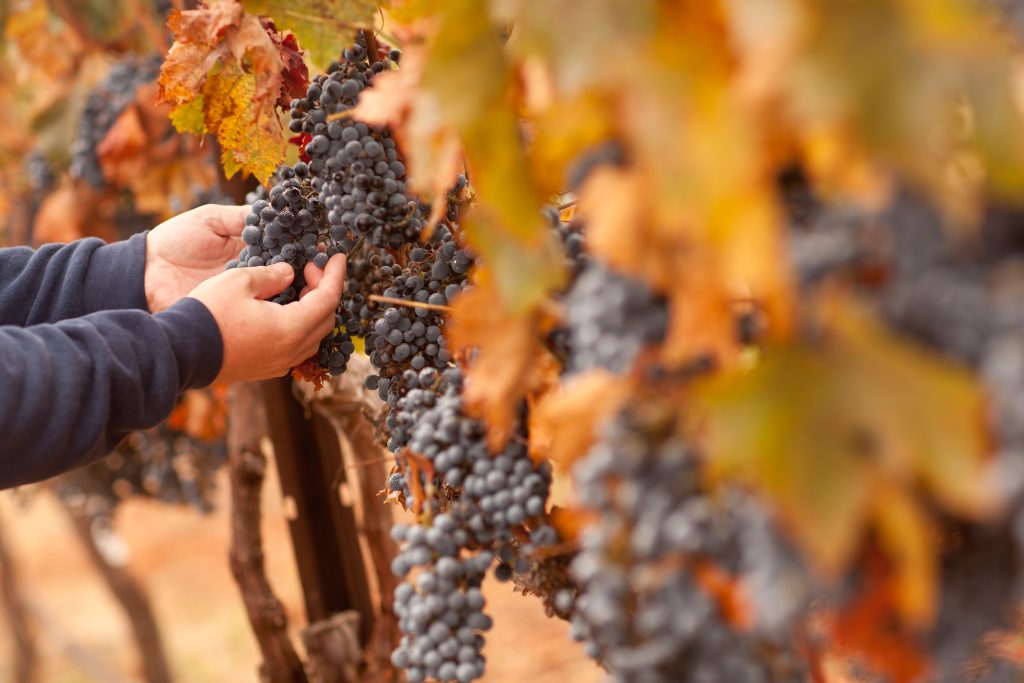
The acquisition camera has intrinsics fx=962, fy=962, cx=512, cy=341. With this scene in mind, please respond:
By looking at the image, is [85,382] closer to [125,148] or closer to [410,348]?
[410,348]

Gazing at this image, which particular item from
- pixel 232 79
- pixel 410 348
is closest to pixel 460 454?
pixel 410 348

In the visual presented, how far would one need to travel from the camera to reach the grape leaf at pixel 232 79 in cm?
100

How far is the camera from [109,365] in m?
0.82

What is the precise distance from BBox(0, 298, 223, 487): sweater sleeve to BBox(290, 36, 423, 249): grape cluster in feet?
0.57

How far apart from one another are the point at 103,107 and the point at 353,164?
143 centimetres

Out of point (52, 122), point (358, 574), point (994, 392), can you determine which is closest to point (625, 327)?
point (994, 392)

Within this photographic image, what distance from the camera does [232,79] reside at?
1.02 m

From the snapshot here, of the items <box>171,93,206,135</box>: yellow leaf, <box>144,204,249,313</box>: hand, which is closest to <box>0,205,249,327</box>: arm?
<box>144,204,249,313</box>: hand

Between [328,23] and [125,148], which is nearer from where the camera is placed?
[328,23]

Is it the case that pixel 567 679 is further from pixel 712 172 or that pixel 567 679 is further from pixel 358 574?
pixel 712 172

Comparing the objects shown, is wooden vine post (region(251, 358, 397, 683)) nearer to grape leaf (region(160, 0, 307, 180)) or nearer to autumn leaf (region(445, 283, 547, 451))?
grape leaf (region(160, 0, 307, 180))

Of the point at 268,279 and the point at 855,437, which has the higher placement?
Answer: the point at 268,279

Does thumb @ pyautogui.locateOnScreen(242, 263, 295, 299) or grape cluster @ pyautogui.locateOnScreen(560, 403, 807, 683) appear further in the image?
thumb @ pyautogui.locateOnScreen(242, 263, 295, 299)

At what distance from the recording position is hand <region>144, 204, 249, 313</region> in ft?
3.75
